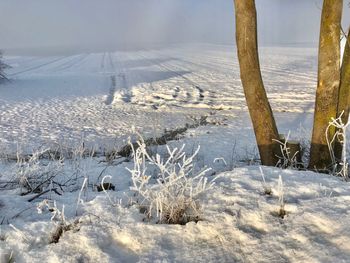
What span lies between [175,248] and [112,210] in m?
0.68

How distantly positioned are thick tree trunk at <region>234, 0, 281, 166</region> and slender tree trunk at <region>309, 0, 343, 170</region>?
0.52 m

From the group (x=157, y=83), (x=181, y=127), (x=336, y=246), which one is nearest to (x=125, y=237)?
(x=336, y=246)

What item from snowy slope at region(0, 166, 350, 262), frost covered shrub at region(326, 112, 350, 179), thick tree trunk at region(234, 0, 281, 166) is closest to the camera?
snowy slope at region(0, 166, 350, 262)

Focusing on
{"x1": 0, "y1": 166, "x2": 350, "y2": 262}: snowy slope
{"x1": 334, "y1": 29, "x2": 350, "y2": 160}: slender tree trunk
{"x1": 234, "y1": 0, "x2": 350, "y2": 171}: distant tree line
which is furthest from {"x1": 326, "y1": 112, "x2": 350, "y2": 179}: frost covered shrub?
{"x1": 0, "y1": 166, "x2": 350, "y2": 262}: snowy slope

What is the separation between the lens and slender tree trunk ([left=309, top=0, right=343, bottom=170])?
14.4 ft

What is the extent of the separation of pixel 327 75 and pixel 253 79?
2.65ft

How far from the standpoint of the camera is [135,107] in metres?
15.4

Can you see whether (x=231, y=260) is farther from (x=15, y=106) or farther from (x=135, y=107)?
(x=15, y=106)

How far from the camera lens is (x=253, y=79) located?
477 cm

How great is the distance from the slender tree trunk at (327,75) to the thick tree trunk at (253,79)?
525mm

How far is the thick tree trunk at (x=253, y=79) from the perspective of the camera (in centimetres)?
462

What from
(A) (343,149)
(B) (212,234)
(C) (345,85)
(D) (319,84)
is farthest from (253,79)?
(B) (212,234)

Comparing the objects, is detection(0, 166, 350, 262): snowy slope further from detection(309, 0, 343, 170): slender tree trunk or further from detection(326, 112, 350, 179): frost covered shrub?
detection(309, 0, 343, 170): slender tree trunk

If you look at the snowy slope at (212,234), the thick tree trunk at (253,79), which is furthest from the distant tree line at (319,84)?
the snowy slope at (212,234)
